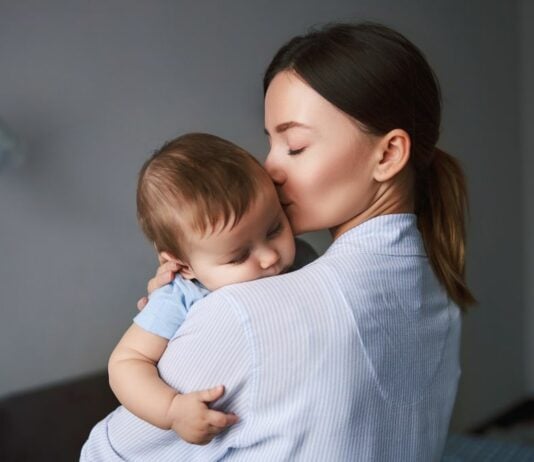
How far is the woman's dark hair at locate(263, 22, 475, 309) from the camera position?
1.03 metres

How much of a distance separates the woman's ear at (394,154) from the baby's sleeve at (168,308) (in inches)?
12.9

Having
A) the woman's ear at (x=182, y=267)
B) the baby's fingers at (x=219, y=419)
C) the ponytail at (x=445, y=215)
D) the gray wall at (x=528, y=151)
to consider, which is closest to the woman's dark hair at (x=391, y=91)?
the ponytail at (x=445, y=215)

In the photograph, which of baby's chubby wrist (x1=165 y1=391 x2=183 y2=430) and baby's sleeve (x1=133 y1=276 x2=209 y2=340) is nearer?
baby's chubby wrist (x1=165 y1=391 x2=183 y2=430)

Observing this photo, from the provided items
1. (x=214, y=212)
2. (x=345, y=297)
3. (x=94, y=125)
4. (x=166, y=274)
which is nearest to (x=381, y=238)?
(x=345, y=297)

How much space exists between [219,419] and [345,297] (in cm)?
22

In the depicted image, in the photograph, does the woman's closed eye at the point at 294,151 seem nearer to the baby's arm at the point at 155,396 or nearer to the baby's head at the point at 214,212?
the baby's head at the point at 214,212

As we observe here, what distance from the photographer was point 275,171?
1080 mm

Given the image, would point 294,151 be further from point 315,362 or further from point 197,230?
point 315,362

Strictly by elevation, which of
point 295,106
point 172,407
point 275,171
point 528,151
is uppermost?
point 295,106

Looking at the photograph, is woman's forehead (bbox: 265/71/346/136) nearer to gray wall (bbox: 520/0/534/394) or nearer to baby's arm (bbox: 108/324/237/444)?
baby's arm (bbox: 108/324/237/444)

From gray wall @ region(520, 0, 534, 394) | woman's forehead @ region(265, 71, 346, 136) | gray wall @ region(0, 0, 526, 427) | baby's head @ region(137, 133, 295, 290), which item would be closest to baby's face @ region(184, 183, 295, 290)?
baby's head @ region(137, 133, 295, 290)

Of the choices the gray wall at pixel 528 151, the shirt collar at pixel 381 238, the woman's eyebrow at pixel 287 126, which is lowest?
the gray wall at pixel 528 151

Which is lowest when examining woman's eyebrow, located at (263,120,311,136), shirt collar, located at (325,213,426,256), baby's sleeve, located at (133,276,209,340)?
baby's sleeve, located at (133,276,209,340)

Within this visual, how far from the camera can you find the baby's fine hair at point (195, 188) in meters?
0.99
